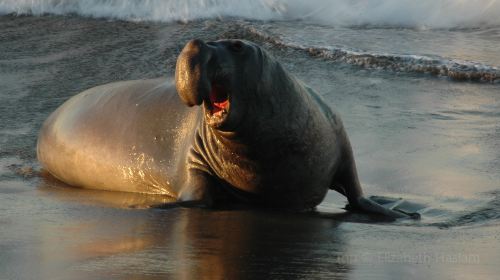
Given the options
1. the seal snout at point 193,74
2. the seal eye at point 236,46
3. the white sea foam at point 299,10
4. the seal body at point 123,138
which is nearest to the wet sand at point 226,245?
the seal body at point 123,138

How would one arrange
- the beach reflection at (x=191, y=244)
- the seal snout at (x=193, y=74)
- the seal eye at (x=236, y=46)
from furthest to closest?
the seal eye at (x=236, y=46) < the seal snout at (x=193, y=74) < the beach reflection at (x=191, y=244)

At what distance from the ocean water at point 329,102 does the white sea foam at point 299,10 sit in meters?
0.04

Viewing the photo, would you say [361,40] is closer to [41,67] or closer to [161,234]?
[41,67]

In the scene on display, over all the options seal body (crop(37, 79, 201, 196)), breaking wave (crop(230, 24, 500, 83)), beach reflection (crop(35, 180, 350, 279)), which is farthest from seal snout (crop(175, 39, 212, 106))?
breaking wave (crop(230, 24, 500, 83))

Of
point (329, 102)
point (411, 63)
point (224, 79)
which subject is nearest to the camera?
point (224, 79)

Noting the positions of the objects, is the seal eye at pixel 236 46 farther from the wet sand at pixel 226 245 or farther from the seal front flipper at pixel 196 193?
the seal front flipper at pixel 196 193

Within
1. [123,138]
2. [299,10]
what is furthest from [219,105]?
[299,10]

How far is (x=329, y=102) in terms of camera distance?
9.27m

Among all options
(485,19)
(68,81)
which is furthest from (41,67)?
(485,19)

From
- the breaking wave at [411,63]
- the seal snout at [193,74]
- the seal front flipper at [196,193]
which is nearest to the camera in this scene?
the seal snout at [193,74]

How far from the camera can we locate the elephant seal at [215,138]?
575 cm

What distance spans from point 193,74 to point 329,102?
4.06m

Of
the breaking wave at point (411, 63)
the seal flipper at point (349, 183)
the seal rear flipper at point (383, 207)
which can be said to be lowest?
the seal rear flipper at point (383, 207)

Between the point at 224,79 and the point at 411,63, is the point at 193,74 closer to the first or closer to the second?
the point at 224,79
